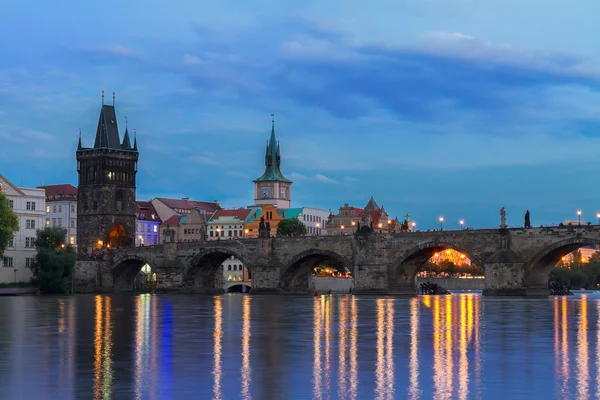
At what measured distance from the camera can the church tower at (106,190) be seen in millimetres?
146375

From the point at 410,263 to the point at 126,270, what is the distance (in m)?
44.9

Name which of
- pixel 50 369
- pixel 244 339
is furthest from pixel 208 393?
pixel 244 339

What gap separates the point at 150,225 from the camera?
18450cm

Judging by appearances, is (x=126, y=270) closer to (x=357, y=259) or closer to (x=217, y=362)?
(x=357, y=259)

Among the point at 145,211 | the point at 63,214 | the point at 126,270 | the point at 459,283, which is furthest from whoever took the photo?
the point at 145,211

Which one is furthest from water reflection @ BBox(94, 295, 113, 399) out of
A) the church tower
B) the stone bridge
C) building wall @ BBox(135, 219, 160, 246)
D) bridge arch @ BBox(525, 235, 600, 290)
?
building wall @ BBox(135, 219, 160, 246)

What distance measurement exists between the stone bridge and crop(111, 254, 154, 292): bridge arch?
0.13 m

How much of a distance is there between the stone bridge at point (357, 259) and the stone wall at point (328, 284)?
1284 cm

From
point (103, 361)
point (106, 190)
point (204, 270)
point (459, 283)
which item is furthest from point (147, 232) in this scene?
point (103, 361)

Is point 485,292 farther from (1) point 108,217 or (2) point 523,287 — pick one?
(1) point 108,217

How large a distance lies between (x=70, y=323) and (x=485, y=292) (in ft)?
189

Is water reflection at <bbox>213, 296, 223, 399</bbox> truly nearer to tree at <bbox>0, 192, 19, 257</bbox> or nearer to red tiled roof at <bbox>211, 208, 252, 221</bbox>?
tree at <bbox>0, 192, 19, 257</bbox>

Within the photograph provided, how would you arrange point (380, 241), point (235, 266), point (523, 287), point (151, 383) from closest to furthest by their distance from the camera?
point (151, 383) → point (523, 287) → point (380, 241) → point (235, 266)

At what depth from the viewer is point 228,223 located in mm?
189000
